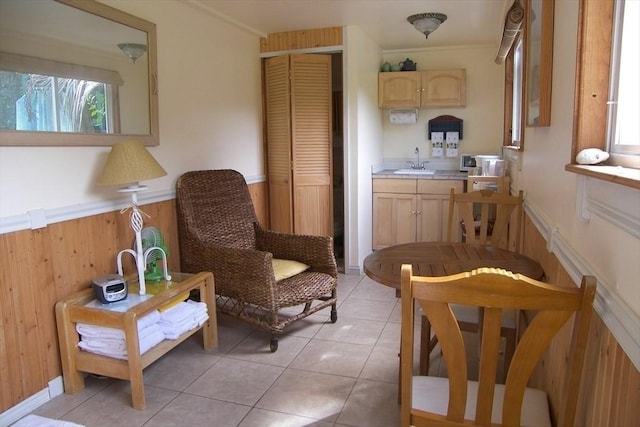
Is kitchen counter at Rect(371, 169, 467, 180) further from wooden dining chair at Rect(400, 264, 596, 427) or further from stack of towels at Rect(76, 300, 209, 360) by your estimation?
wooden dining chair at Rect(400, 264, 596, 427)

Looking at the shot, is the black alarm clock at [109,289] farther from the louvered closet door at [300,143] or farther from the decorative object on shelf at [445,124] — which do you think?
the decorative object on shelf at [445,124]

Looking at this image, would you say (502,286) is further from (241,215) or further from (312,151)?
(312,151)

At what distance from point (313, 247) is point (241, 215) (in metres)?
0.63

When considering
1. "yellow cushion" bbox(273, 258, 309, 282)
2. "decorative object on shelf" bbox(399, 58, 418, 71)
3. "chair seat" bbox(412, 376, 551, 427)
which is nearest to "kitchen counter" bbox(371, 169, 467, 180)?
"decorative object on shelf" bbox(399, 58, 418, 71)

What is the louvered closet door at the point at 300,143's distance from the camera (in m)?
4.20

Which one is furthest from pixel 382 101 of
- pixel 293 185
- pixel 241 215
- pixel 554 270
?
pixel 554 270

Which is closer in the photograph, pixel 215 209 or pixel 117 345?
pixel 117 345

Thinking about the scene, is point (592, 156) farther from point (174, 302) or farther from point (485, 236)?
point (174, 302)

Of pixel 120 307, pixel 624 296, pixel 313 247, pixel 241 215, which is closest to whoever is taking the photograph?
pixel 624 296

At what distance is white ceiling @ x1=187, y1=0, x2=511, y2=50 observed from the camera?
3.37 m

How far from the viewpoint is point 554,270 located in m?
1.68

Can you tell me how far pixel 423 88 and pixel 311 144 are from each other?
4.81ft

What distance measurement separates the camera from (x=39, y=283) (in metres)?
2.23

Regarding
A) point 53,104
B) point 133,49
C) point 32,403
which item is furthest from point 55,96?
point 32,403
